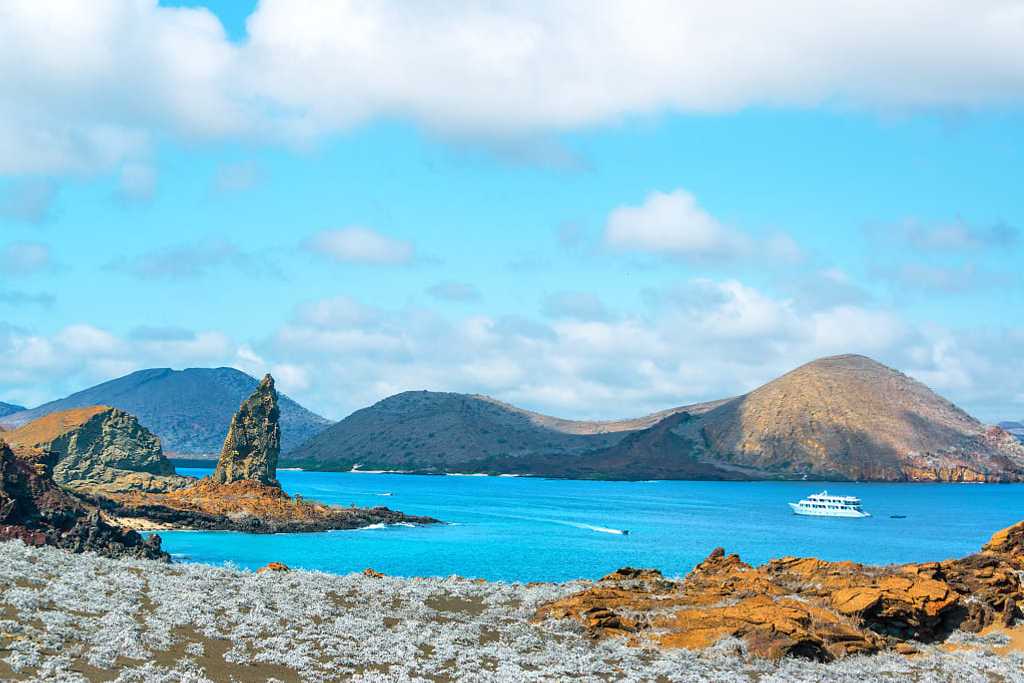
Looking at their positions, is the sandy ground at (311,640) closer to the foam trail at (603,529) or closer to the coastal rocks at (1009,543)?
the coastal rocks at (1009,543)

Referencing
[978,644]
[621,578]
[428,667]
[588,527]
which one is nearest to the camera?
[428,667]

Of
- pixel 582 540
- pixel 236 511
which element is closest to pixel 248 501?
pixel 236 511

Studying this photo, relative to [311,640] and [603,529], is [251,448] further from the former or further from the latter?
[311,640]

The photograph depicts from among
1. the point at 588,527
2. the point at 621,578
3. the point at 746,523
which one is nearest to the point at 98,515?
the point at 621,578

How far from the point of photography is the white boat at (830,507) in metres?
161

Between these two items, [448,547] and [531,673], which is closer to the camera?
[531,673]

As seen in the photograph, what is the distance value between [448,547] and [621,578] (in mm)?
70310

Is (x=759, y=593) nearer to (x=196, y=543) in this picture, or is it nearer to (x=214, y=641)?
(x=214, y=641)

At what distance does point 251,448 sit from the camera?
413ft

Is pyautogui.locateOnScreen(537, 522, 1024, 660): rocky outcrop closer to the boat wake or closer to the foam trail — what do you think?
the boat wake

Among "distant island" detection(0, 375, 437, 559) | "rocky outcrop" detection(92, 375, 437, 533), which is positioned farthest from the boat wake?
"distant island" detection(0, 375, 437, 559)

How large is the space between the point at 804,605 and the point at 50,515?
4993cm

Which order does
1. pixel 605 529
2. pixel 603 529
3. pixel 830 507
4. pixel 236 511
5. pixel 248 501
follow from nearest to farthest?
pixel 236 511 → pixel 248 501 → pixel 605 529 → pixel 603 529 → pixel 830 507

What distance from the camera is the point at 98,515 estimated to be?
61.9 metres
